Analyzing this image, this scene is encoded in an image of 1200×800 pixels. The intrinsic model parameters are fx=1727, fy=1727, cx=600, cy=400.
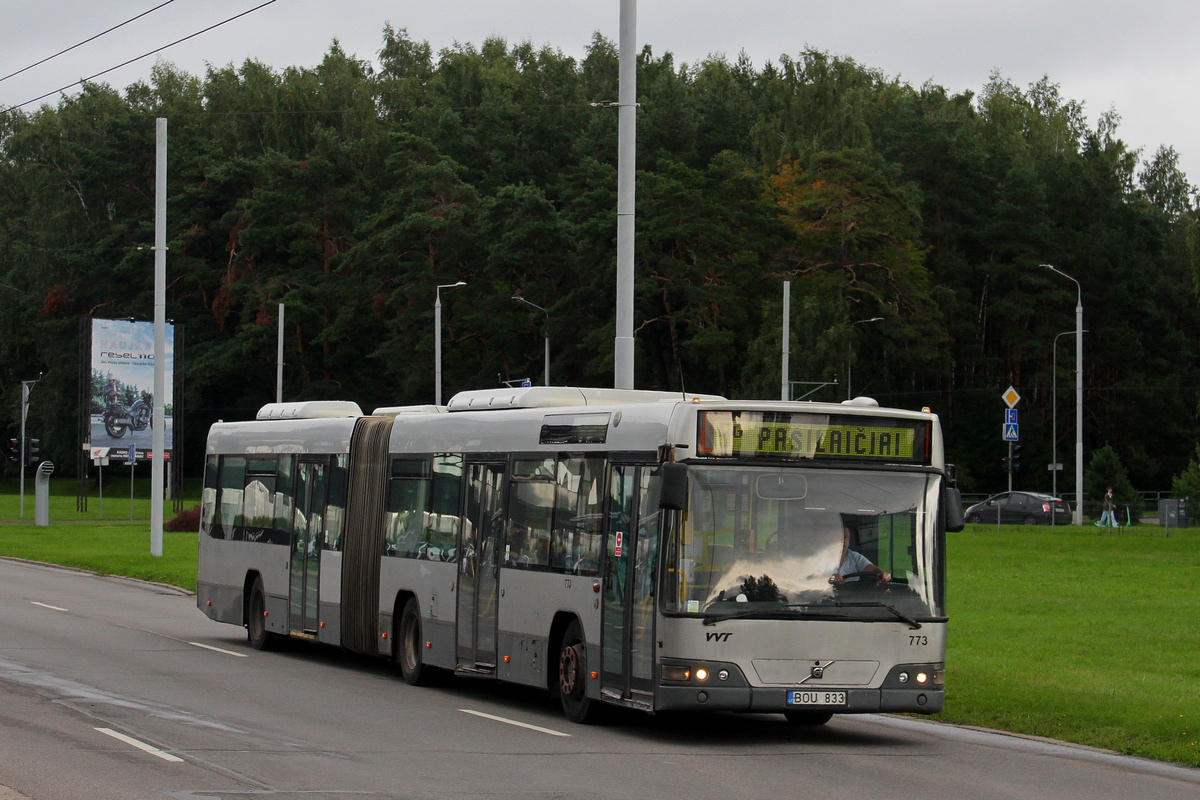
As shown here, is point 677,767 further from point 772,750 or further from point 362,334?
point 362,334

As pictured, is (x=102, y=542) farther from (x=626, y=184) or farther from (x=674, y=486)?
(x=674, y=486)

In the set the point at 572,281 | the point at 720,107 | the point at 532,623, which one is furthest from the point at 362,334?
the point at 532,623

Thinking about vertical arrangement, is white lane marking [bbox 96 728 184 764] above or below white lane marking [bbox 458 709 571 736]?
above

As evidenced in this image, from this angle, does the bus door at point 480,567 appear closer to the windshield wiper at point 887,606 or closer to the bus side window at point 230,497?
the windshield wiper at point 887,606

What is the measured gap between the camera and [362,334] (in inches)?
3720

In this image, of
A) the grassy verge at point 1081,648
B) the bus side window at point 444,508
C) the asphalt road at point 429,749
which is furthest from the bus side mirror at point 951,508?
the bus side window at point 444,508

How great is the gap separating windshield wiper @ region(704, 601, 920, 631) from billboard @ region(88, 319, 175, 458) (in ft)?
A: 147

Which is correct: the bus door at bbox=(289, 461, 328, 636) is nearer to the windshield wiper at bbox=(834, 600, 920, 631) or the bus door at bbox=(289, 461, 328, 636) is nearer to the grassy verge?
the grassy verge

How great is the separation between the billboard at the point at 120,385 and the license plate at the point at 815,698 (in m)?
44.9

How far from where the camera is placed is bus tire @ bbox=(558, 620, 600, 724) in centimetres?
1453

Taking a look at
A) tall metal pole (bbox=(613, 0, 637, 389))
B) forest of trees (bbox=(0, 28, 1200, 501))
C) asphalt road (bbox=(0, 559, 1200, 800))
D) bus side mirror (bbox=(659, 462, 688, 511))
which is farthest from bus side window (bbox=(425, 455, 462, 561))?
forest of trees (bbox=(0, 28, 1200, 501))

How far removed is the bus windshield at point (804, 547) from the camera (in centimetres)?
1333

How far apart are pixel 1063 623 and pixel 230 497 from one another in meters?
11.9

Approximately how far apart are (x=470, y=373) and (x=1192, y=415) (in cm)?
3676
